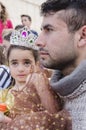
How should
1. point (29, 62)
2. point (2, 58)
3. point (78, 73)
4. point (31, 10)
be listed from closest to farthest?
point (78, 73) < point (29, 62) < point (2, 58) < point (31, 10)

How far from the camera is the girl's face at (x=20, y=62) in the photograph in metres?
2.57

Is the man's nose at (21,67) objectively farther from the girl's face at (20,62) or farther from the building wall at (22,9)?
the building wall at (22,9)

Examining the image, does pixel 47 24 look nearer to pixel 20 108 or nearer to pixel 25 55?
pixel 20 108

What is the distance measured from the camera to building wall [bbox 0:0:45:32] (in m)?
9.91

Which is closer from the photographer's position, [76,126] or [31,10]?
[76,126]

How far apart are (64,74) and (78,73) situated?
0.09 meters

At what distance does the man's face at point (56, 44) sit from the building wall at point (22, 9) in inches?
328

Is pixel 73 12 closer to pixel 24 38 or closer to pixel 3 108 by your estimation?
pixel 3 108

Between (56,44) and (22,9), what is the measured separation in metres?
9.33

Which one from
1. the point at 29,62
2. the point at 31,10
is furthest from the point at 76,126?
the point at 31,10

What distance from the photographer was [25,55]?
2.61 m

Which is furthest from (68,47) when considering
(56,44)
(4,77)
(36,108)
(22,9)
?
(22,9)

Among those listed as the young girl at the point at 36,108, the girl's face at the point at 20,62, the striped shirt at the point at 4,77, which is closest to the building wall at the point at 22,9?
the striped shirt at the point at 4,77

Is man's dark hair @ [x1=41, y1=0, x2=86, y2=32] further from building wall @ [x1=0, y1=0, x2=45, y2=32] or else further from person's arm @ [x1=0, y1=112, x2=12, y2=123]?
building wall @ [x1=0, y1=0, x2=45, y2=32]
